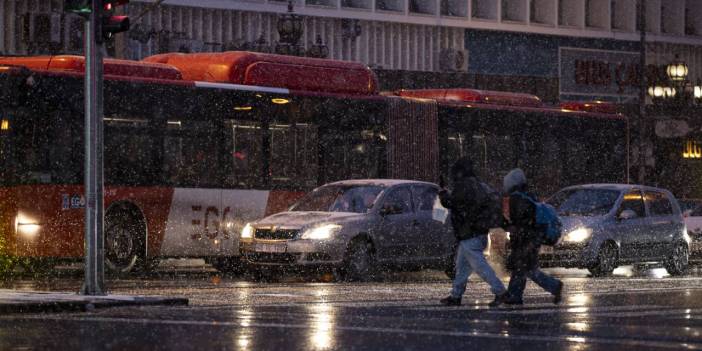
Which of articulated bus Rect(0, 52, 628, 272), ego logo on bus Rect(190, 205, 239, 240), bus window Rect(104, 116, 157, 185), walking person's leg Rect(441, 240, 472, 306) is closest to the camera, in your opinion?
walking person's leg Rect(441, 240, 472, 306)

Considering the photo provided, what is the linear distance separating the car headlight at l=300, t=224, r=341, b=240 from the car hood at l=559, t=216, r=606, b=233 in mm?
5052

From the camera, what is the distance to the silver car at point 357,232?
24.3 m

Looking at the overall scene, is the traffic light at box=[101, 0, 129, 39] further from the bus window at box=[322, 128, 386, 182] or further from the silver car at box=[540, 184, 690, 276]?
the silver car at box=[540, 184, 690, 276]

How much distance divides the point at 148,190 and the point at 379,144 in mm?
5734

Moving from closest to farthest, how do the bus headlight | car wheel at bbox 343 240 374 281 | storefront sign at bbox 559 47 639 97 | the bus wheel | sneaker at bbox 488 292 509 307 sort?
sneaker at bbox 488 292 509 307
car wheel at bbox 343 240 374 281
the bus headlight
the bus wheel
storefront sign at bbox 559 47 639 97

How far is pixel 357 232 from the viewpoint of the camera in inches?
963

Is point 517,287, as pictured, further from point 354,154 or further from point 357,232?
point 354,154

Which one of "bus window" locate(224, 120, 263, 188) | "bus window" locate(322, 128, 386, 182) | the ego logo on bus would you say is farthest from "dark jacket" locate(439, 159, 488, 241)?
"bus window" locate(322, 128, 386, 182)

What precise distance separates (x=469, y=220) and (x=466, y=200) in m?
0.22

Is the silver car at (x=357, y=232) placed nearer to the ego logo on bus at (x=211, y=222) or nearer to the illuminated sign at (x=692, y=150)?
the ego logo on bus at (x=211, y=222)

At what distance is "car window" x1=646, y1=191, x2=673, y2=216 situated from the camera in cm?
2898

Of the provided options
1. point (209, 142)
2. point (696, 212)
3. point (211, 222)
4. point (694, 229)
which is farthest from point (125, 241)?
point (696, 212)

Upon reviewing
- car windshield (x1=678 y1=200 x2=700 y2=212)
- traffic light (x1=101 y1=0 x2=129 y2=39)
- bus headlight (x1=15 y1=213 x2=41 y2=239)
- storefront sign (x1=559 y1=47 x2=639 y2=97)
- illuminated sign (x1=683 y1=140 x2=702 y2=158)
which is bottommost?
car windshield (x1=678 y1=200 x2=700 y2=212)

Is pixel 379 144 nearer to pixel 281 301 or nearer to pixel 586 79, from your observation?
pixel 281 301
